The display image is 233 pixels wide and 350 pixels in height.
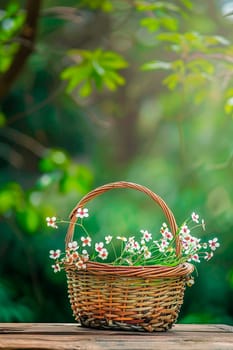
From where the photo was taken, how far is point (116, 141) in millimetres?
3330

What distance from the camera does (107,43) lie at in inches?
133

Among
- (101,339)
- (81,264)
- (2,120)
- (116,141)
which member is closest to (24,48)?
(2,120)

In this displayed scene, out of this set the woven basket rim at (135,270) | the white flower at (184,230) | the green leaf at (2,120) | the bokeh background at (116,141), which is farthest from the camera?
the green leaf at (2,120)

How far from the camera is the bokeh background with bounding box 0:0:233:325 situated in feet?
9.39

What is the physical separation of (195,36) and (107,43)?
1096 mm

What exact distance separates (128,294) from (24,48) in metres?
1.35

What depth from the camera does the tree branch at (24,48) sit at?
243 centimetres

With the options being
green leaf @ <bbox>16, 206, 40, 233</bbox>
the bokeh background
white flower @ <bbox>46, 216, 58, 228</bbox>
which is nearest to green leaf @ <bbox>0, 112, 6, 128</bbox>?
the bokeh background

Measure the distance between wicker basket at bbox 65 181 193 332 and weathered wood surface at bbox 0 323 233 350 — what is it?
3cm

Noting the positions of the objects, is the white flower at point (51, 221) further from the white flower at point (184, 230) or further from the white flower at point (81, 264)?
the white flower at point (184, 230)

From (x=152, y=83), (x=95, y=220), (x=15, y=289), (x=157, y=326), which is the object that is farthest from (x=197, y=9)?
(x=157, y=326)

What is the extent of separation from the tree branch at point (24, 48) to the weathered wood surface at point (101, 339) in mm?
1214

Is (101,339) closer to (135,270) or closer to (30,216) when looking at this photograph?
(135,270)

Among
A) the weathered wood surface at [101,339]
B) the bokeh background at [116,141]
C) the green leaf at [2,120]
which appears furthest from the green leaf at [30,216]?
the weathered wood surface at [101,339]
